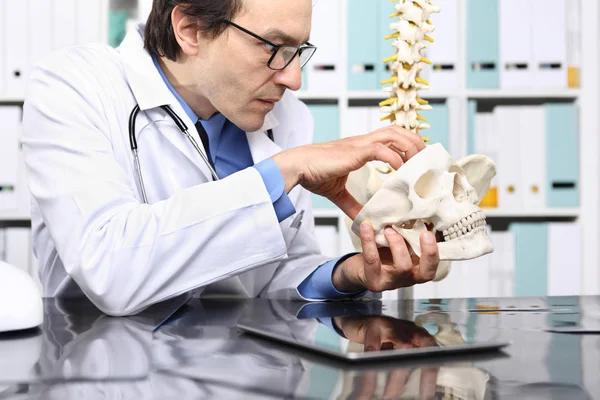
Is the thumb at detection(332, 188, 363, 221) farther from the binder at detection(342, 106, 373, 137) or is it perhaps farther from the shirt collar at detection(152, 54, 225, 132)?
the binder at detection(342, 106, 373, 137)

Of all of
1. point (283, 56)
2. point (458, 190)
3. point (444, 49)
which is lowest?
point (458, 190)

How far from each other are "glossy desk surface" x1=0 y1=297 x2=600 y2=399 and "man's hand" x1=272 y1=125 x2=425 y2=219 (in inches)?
7.9

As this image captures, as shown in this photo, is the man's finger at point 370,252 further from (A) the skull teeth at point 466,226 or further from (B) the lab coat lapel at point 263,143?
(B) the lab coat lapel at point 263,143

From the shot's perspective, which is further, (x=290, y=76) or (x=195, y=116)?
(x=195, y=116)

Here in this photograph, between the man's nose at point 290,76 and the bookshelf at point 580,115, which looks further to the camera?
the bookshelf at point 580,115

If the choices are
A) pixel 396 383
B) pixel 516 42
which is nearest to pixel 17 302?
pixel 396 383

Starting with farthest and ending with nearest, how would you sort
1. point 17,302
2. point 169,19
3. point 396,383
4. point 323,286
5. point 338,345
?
point 169,19, point 323,286, point 17,302, point 338,345, point 396,383

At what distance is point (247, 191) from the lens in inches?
36.7

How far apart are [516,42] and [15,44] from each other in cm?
165

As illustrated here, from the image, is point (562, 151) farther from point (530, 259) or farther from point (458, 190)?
point (458, 190)

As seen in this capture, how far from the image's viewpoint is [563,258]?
2.34 m

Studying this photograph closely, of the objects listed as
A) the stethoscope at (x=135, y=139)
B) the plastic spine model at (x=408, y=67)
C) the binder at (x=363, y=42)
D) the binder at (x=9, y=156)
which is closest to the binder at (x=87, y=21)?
the binder at (x=9, y=156)

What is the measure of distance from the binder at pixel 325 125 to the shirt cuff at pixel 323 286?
3.93 ft

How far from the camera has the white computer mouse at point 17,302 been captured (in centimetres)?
71
